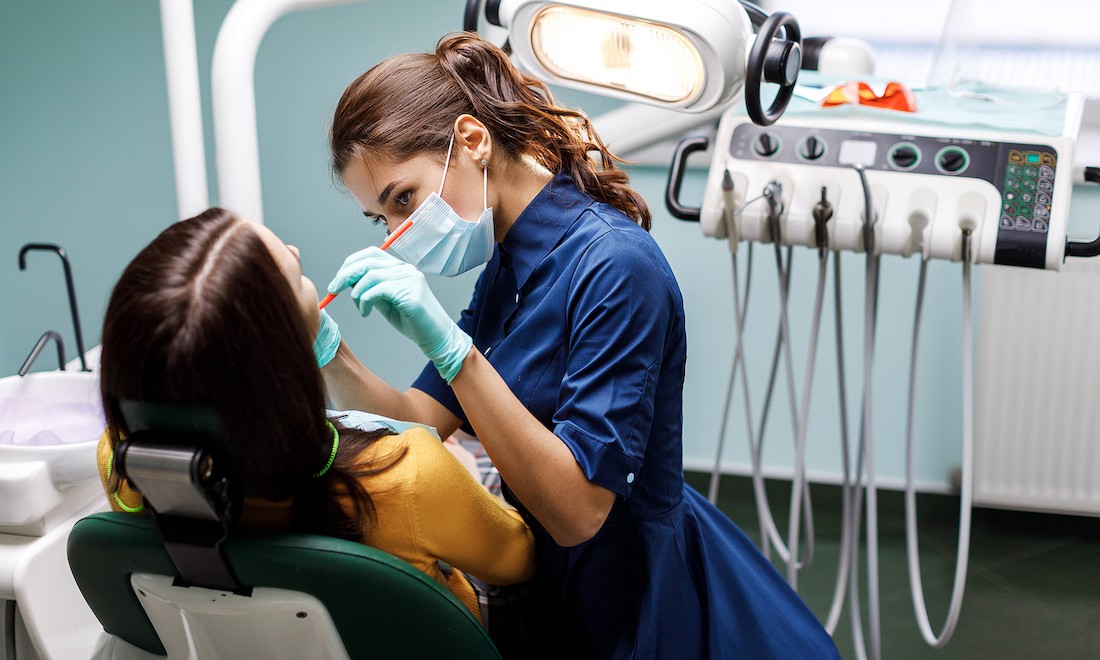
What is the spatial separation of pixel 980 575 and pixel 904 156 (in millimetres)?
1174

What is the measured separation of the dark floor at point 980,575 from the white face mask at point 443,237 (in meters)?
1.37

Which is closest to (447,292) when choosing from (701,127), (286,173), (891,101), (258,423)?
(286,173)

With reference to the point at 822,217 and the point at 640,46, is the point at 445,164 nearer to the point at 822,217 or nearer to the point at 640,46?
the point at 640,46

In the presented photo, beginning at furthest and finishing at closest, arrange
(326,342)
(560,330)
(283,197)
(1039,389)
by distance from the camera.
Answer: (283,197)
(1039,389)
(326,342)
(560,330)

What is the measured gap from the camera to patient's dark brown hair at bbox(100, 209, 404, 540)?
2.69ft

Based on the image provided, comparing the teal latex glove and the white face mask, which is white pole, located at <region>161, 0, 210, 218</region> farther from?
the white face mask

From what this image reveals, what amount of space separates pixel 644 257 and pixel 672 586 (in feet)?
1.32

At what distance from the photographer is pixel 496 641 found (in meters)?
1.17

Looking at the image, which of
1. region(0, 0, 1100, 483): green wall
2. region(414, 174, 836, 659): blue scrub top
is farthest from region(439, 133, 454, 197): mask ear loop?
region(0, 0, 1100, 483): green wall

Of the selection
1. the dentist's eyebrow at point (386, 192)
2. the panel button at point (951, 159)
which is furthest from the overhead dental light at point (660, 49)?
the panel button at point (951, 159)

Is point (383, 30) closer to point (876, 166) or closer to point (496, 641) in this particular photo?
point (876, 166)

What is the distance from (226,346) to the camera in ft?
2.71

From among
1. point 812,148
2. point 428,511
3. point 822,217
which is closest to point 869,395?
point 822,217

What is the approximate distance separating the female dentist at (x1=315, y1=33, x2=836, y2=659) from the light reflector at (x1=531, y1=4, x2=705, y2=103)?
0.17 feet
